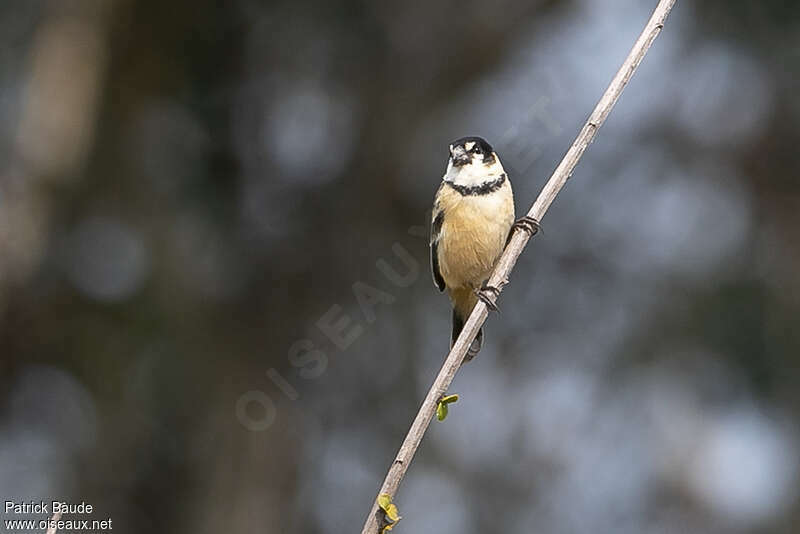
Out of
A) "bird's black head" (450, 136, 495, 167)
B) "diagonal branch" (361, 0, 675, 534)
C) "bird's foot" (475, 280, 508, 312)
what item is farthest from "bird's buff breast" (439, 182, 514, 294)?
"diagonal branch" (361, 0, 675, 534)

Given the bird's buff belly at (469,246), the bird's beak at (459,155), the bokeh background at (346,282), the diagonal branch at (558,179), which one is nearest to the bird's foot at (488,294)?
the diagonal branch at (558,179)

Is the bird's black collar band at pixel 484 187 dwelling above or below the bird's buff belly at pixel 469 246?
above

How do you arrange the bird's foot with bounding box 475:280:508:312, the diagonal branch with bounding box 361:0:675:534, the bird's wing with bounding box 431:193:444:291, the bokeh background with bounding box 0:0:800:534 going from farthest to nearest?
the bokeh background with bounding box 0:0:800:534 < the bird's wing with bounding box 431:193:444:291 < the bird's foot with bounding box 475:280:508:312 < the diagonal branch with bounding box 361:0:675:534

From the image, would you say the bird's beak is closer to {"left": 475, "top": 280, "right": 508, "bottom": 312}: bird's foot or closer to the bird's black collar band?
Answer: the bird's black collar band

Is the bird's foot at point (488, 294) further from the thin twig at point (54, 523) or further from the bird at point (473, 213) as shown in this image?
the thin twig at point (54, 523)

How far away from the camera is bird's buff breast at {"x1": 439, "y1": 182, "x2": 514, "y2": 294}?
13.1ft

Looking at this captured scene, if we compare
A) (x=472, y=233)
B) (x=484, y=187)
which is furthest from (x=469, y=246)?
(x=484, y=187)

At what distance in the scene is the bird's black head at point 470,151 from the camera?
155 inches

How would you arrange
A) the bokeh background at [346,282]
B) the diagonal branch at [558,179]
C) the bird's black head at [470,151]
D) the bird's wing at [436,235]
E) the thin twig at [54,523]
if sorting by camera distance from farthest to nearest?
the bokeh background at [346,282] → the bird's wing at [436,235] → the bird's black head at [470,151] → the diagonal branch at [558,179] → the thin twig at [54,523]

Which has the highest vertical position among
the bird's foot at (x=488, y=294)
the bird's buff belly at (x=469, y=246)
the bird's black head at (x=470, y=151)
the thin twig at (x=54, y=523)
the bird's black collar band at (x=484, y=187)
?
the bird's black head at (x=470, y=151)

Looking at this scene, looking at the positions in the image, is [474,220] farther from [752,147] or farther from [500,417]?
[752,147]

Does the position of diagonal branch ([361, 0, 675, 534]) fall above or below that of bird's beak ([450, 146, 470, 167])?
below

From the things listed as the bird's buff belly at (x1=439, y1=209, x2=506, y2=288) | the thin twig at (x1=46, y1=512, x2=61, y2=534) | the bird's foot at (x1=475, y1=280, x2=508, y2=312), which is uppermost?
the bird's buff belly at (x1=439, y1=209, x2=506, y2=288)

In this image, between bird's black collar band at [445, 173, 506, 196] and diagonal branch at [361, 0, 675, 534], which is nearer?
diagonal branch at [361, 0, 675, 534]
